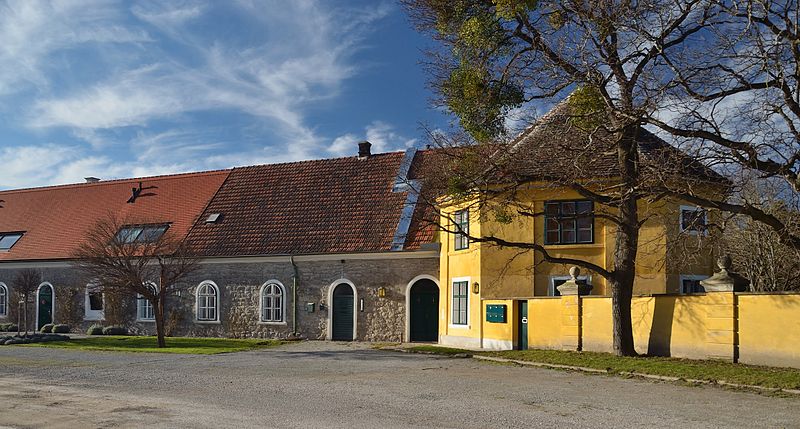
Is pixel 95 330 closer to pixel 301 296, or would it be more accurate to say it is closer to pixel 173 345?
pixel 173 345

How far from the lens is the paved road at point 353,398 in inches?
430

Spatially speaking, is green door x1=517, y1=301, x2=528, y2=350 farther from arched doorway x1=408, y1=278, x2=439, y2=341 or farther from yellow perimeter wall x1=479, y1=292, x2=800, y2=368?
arched doorway x1=408, y1=278, x2=439, y2=341

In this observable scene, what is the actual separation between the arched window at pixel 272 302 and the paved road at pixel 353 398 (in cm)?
1031

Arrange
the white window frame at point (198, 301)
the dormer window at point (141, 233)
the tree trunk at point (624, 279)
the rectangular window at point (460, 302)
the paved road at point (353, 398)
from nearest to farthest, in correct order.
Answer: the paved road at point (353, 398)
the tree trunk at point (624, 279)
the rectangular window at point (460, 302)
the dormer window at point (141, 233)
the white window frame at point (198, 301)

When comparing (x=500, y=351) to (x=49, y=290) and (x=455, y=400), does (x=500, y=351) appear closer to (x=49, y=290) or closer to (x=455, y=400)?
(x=455, y=400)

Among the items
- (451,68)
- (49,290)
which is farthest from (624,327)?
(49,290)

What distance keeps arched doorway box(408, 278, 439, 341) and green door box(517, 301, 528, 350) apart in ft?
17.0

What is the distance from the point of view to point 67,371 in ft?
58.1

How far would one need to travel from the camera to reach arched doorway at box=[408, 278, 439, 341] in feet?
90.5

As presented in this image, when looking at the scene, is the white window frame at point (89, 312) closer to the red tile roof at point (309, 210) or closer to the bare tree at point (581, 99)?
the red tile roof at point (309, 210)

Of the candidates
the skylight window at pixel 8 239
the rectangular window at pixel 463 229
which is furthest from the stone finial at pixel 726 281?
the skylight window at pixel 8 239

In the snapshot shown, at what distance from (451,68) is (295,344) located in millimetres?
12718

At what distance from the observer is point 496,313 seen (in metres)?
23.2

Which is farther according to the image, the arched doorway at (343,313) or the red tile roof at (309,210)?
the red tile roof at (309,210)
